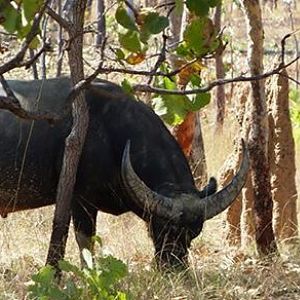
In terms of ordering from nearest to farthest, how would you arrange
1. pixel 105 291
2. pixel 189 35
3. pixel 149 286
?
pixel 189 35, pixel 105 291, pixel 149 286

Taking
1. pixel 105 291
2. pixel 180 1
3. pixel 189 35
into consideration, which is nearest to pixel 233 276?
pixel 105 291

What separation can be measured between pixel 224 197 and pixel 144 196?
622mm

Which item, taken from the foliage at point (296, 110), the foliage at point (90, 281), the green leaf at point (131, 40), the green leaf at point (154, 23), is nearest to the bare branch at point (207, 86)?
the green leaf at point (131, 40)

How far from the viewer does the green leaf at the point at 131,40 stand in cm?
332

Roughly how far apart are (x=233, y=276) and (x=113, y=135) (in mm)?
1516

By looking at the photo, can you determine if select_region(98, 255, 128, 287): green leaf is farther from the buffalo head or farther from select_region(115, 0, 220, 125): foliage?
the buffalo head

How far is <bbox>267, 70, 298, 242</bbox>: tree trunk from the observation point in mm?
7219

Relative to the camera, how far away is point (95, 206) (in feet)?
21.3

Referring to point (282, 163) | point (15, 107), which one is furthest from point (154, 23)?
point (282, 163)

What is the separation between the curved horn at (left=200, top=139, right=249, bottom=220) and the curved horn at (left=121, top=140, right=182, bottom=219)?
0.22 metres

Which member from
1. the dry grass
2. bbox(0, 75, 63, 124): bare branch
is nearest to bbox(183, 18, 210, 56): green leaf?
bbox(0, 75, 63, 124): bare branch

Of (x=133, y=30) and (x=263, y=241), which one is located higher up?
(x=133, y=30)

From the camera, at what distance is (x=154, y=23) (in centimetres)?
314

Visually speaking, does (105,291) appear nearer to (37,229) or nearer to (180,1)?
(180,1)
